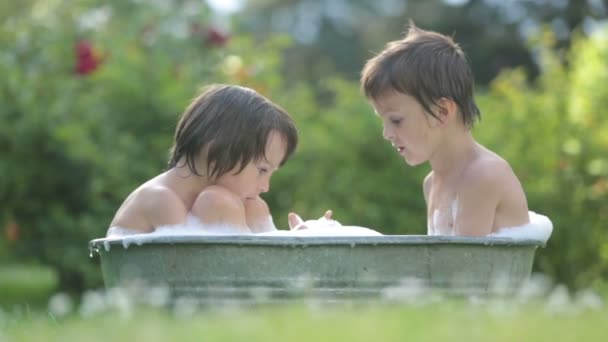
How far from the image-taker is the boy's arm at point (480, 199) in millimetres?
3004

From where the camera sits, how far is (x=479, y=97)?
23.1ft

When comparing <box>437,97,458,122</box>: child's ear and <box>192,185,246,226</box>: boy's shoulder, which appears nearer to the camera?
<box>192,185,246,226</box>: boy's shoulder

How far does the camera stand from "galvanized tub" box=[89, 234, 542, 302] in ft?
8.48

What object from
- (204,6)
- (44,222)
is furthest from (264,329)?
(204,6)

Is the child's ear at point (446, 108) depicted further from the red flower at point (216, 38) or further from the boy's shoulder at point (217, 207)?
the red flower at point (216, 38)

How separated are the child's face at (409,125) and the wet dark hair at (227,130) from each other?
361 mm

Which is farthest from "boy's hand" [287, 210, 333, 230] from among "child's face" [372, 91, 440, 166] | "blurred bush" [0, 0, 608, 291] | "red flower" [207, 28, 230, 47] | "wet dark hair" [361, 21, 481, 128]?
"red flower" [207, 28, 230, 47]

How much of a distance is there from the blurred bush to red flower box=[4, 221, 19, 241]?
15 mm

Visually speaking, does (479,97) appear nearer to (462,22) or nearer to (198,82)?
(198,82)

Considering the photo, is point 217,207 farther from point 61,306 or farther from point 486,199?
point 486,199

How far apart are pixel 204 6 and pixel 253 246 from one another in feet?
17.8

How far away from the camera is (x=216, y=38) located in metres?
7.28

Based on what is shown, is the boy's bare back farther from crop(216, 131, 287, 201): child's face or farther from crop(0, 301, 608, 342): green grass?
crop(0, 301, 608, 342): green grass

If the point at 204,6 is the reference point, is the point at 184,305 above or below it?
below
